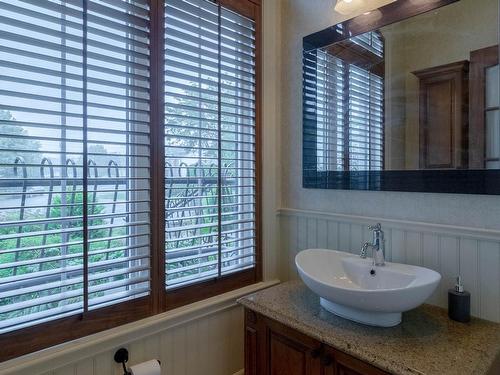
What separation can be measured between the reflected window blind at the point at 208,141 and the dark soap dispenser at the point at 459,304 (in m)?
0.96

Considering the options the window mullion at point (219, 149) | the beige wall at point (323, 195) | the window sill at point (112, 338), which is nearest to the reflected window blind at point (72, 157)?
the window sill at point (112, 338)

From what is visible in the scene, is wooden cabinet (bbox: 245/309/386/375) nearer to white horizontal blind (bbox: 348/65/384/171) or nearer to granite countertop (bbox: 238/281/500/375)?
granite countertop (bbox: 238/281/500/375)

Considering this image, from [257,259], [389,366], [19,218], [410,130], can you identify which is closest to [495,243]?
[410,130]

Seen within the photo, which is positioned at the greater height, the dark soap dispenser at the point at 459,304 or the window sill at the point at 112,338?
the dark soap dispenser at the point at 459,304

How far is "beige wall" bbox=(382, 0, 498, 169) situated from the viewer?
1214 millimetres

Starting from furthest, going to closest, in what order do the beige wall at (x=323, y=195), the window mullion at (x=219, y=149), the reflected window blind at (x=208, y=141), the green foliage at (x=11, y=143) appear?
the window mullion at (x=219, y=149)
the reflected window blind at (x=208, y=141)
the beige wall at (x=323, y=195)
the green foliage at (x=11, y=143)

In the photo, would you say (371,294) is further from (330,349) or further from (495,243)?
(495,243)

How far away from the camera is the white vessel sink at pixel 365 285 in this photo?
103 cm

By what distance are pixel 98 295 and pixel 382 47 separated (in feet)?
5.39

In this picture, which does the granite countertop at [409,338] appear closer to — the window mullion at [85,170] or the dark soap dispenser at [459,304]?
the dark soap dispenser at [459,304]

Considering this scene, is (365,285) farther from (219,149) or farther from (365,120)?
(219,149)

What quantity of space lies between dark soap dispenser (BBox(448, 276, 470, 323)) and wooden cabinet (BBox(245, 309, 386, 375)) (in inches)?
17.8

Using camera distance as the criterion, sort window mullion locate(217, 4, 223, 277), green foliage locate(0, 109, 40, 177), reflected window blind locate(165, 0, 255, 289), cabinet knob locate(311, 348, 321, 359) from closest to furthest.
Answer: green foliage locate(0, 109, 40, 177) → cabinet knob locate(311, 348, 321, 359) → reflected window blind locate(165, 0, 255, 289) → window mullion locate(217, 4, 223, 277)

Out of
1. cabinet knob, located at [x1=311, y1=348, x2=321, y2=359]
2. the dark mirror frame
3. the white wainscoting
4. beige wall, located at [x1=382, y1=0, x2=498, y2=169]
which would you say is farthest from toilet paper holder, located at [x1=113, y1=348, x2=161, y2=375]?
beige wall, located at [x1=382, y1=0, x2=498, y2=169]
